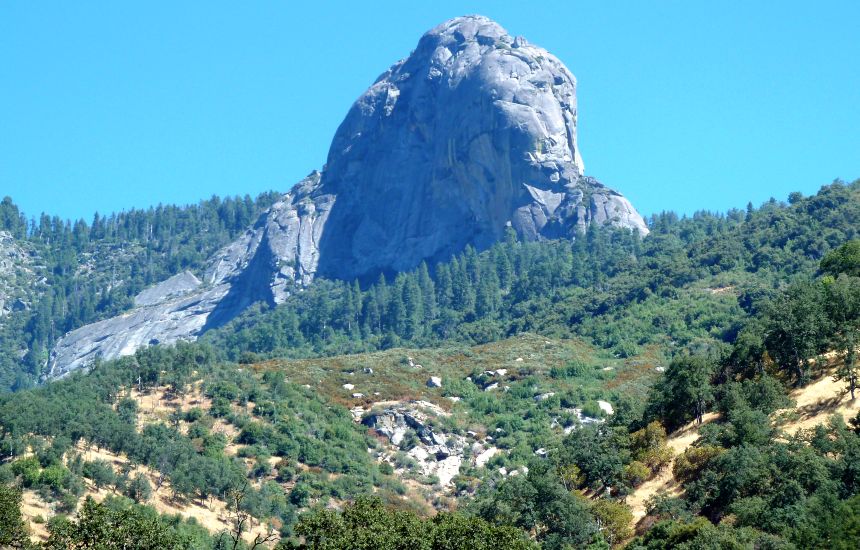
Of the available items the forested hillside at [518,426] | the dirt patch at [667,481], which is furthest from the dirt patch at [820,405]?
the dirt patch at [667,481]

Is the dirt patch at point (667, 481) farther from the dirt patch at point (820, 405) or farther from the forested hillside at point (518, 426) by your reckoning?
the dirt patch at point (820, 405)

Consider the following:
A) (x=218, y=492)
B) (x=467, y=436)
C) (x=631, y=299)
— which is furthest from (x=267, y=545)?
(x=631, y=299)

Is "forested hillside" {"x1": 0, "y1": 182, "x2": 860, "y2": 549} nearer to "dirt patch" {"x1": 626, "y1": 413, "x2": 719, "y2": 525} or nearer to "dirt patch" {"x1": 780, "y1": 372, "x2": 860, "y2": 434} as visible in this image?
"dirt patch" {"x1": 780, "y1": 372, "x2": 860, "y2": 434}

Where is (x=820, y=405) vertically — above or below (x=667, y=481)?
above

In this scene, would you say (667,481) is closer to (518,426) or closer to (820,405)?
(820,405)

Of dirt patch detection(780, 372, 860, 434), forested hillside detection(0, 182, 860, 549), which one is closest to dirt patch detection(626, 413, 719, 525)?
forested hillside detection(0, 182, 860, 549)

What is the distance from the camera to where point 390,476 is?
302ft

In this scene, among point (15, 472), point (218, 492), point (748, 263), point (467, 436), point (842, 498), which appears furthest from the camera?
point (748, 263)

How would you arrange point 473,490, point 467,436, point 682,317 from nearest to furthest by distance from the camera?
point 473,490 → point 467,436 → point 682,317

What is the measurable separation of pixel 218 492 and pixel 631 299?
7090 centimetres

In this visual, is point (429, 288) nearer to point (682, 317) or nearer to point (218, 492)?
point (682, 317)

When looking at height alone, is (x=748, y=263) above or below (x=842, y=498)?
above

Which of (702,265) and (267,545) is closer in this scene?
(267,545)

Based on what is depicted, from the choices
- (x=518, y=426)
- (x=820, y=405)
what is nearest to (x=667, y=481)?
(x=820, y=405)
